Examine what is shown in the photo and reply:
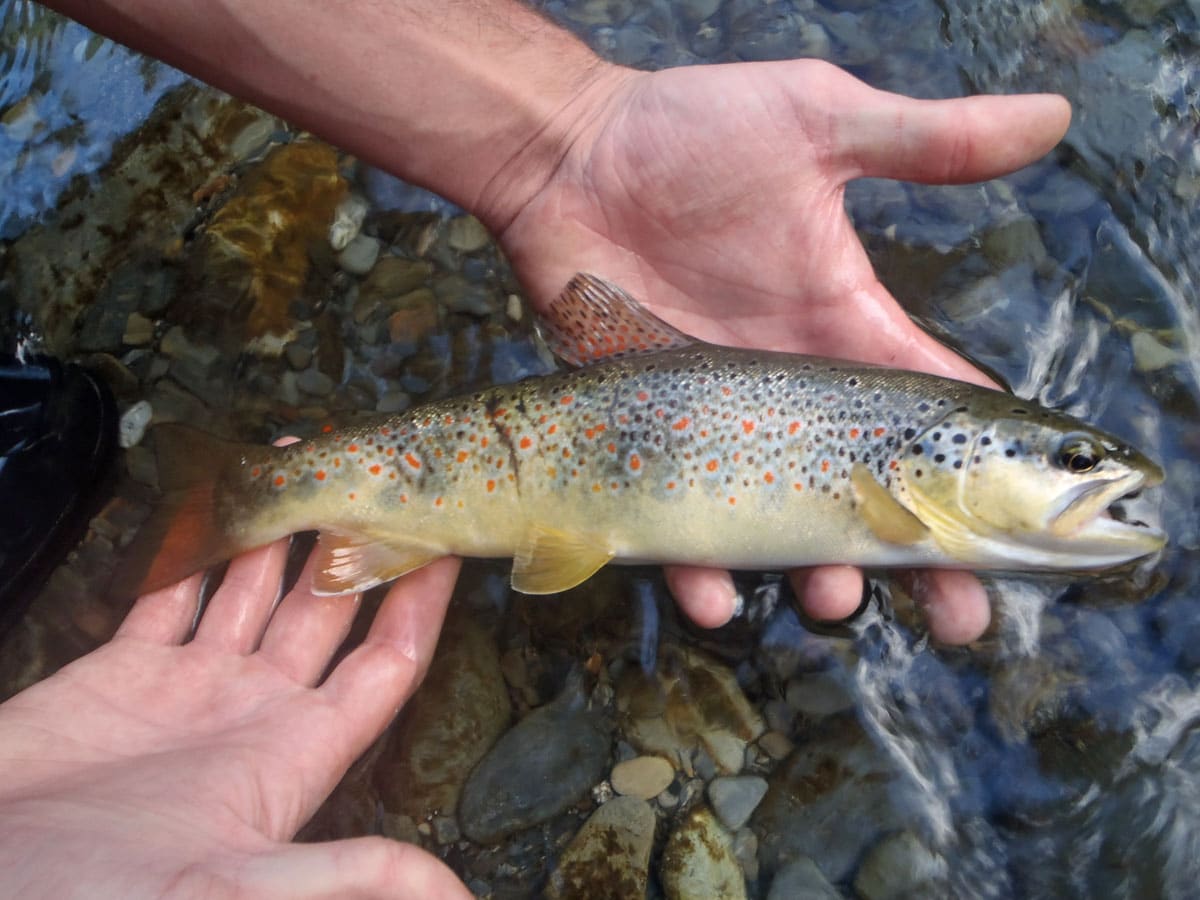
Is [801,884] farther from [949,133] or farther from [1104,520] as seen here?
[949,133]

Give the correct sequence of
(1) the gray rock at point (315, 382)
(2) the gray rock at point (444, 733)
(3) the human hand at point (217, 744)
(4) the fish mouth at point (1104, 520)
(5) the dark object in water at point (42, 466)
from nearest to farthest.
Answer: (3) the human hand at point (217, 744) < (4) the fish mouth at point (1104, 520) < (2) the gray rock at point (444, 733) < (5) the dark object in water at point (42, 466) < (1) the gray rock at point (315, 382)

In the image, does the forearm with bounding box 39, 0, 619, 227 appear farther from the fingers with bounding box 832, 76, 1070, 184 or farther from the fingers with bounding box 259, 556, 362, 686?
the fingers with bounding box 259, 556, 362, 686

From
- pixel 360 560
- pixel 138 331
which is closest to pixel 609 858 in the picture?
pixel 360 560

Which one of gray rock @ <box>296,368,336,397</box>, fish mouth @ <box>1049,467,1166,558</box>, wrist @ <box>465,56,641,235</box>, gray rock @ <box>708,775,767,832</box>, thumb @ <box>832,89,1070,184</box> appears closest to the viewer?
fish mouth @ <box>1049,467,1166,558</box>

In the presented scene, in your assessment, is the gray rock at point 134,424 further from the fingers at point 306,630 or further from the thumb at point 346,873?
the thumb at point 346,873


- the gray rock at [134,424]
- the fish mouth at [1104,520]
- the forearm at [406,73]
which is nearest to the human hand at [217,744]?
the gray rock at [134,424]

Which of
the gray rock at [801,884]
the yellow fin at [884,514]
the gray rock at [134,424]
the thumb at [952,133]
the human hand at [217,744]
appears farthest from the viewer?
the gray rock at [134,424]

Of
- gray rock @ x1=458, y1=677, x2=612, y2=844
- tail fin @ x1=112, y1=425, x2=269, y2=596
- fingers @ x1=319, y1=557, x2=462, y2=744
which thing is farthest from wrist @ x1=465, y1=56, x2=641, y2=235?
gray rock @ x1=458, y1=677, x2=612, y2=844
